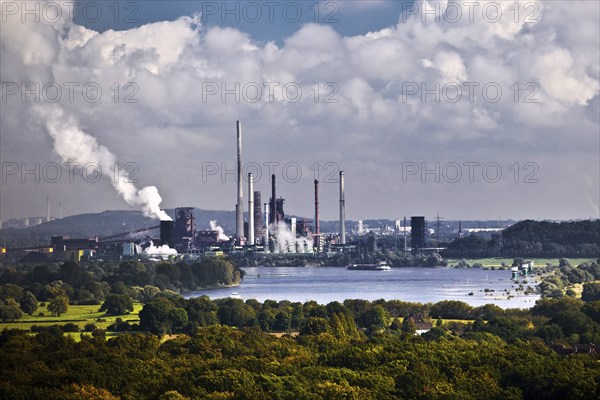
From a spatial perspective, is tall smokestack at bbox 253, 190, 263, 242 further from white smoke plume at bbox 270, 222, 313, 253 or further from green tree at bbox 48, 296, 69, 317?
green tree at bbox 48, 296, 69, 317

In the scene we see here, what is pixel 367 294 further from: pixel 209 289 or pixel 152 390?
pixel 152 390

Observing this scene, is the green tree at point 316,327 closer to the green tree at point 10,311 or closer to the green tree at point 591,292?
the green tree at point 10,311

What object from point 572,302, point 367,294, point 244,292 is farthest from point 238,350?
point 244,292

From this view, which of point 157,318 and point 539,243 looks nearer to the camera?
point 157,318

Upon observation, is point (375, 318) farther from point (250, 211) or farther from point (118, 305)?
point (250, 211)

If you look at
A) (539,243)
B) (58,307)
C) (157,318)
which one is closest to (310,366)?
(157,318)
